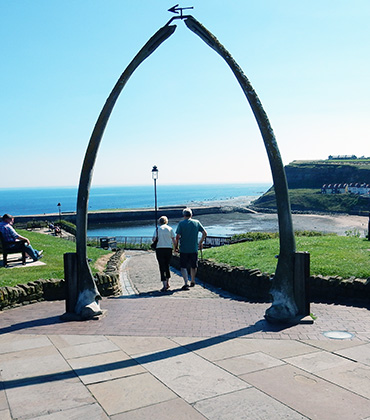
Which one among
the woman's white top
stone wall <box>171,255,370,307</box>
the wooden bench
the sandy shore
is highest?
the woman's white top

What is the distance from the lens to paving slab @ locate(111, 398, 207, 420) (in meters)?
3.75

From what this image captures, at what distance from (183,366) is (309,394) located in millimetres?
1424

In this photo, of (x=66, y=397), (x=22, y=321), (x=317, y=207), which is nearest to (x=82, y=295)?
(x=22, y=321)

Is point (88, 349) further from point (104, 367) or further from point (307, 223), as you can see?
point (307, 223)

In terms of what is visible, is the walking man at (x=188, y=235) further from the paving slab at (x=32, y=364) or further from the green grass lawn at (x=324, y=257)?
the paving slab at (x=32, y=364)

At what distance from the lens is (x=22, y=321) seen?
7082 mm

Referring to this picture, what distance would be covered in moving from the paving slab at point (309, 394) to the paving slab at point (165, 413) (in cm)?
80

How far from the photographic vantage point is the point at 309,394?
4133mm

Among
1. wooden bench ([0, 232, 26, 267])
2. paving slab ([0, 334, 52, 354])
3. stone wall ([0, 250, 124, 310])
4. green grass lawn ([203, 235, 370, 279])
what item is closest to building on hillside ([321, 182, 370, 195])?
green grass lawn ([203, 235, 370, 279])

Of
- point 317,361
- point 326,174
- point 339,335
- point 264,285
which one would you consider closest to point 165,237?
point 264,285

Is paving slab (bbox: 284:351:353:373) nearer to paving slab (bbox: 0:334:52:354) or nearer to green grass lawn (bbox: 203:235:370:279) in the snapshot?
paving slab (bbox: 0:334:52:354)

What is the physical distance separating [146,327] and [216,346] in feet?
4.61

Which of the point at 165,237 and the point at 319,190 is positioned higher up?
the point at 319,190

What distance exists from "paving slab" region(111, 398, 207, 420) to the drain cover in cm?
273
